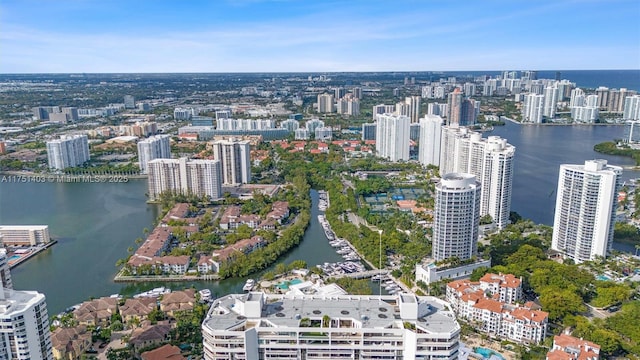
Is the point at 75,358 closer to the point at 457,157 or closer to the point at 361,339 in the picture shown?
the point at 361,339

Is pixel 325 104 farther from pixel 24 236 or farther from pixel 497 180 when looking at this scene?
pixel 24 236

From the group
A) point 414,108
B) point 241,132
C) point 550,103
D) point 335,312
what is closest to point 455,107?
point 414,108

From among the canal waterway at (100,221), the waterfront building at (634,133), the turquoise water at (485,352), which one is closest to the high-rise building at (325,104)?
the canal waterway at (100,221)

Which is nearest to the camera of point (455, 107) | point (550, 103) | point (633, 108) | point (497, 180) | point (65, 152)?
point (497, 180)

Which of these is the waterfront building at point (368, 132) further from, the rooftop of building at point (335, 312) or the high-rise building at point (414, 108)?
the rooftop of building at point (335, 312)

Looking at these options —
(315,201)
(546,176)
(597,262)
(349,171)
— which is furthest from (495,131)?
(597,262)

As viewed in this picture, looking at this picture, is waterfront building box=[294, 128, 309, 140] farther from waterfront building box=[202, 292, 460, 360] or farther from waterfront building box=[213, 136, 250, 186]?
waterfront building box=[202, 292, 460, 360]
